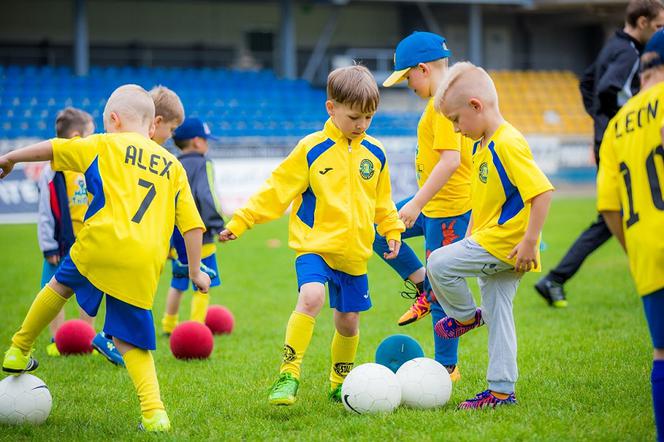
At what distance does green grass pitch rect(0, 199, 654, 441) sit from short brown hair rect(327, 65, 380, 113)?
1.79 m

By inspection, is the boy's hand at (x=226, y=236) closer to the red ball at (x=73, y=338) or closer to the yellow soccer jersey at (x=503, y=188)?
the yellow soccer jersey at (x=503, y=188)

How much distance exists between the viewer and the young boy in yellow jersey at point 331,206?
4.98 metres

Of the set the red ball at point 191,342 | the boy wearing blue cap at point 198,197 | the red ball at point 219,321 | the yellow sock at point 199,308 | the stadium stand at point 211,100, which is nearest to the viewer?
the red ball at point 191,342

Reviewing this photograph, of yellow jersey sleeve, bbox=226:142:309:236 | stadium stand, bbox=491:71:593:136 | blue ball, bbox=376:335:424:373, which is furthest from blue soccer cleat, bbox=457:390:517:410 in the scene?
stadium stand, bbox=491:71:593:136

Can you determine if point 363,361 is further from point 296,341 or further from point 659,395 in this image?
point 659,395

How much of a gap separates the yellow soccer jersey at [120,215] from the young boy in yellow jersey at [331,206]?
0.54 meters

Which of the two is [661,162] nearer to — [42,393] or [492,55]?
[42,393]

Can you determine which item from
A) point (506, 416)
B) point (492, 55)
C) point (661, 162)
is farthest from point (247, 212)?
point (492, 55)

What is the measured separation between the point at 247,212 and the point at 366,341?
2.63 m

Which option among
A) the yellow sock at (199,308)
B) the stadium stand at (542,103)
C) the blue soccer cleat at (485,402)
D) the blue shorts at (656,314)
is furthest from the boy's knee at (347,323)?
the stadium stand at (542,103)

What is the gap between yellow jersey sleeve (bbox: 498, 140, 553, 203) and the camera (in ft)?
14.6

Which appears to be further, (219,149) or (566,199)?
(566,199)

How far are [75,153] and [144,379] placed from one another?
1253 millimetres

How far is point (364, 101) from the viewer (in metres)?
5.00
